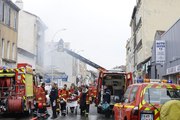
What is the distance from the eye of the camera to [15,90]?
786 inches

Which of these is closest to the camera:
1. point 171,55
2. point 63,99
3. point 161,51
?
point 63,99

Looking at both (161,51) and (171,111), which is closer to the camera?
(171,111)

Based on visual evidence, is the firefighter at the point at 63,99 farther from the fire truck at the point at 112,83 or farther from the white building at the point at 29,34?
the white building at the point at 29,34

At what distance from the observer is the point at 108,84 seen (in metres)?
24.0

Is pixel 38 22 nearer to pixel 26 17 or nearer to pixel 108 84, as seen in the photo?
pixel 26 17

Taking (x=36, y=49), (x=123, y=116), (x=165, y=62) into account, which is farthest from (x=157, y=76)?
(x=123, y=116)

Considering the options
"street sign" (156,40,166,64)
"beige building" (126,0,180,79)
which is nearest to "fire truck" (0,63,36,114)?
"street sign" (156,40,166,64)

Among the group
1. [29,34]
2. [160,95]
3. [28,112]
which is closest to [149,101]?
[160,95]

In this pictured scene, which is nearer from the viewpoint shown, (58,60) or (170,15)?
(170,15)

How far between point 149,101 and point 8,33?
29.1 meters

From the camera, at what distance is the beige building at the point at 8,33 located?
35.4m

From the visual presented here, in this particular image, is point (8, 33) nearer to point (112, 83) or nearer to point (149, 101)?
point (112, 83)

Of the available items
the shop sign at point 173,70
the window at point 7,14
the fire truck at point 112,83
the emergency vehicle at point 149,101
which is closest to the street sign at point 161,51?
the shop sign at point 173,70

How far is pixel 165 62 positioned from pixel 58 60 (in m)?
60.7
